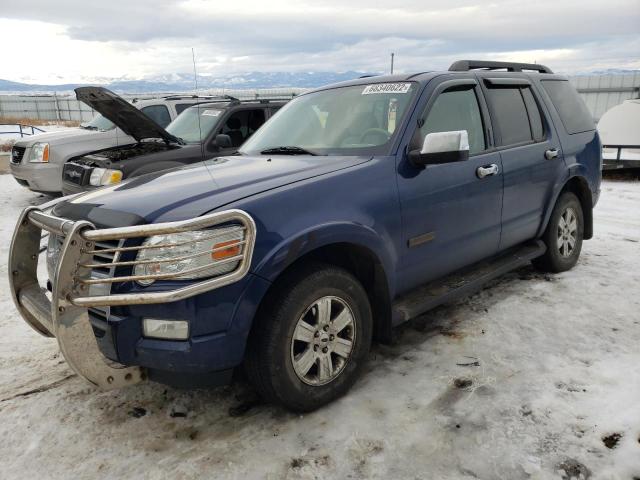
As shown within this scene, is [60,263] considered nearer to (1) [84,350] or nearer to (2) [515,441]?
(1) [84,350]

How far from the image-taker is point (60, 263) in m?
2.15

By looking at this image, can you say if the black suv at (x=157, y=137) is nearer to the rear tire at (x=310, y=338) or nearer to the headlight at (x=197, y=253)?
the rear tire at (x=310, y=338)

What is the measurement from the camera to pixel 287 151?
351 centimetres

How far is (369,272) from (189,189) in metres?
1.15

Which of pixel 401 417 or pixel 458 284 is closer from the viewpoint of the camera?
pixel 401 417

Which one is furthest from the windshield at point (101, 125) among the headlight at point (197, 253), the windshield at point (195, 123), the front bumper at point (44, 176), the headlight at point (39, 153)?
the headlight at point (197, 253)

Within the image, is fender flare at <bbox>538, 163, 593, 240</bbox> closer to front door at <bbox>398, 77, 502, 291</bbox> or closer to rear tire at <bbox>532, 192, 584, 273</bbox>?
rear tire at <bbox>532, 192, 584, 273</bbox>

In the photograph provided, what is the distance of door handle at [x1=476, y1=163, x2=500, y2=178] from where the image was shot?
3627 millimetres

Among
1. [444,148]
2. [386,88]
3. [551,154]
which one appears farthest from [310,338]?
[551,154]

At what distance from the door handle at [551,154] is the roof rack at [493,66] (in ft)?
2.82

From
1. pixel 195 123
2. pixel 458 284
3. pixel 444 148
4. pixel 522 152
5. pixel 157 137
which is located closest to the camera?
pixel 444 148

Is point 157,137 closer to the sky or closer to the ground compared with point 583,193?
closer to the sky

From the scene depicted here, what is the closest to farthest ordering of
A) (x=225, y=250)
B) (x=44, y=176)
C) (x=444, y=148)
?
(x=225, y=250) < (x=444, y=148) < (x=44, y=176)

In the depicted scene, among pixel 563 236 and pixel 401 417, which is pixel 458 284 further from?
pixel 563 236
